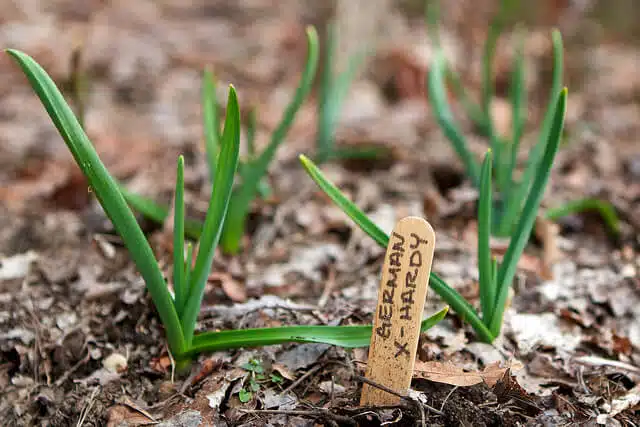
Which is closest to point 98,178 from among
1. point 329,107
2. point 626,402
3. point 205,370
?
point 205,370

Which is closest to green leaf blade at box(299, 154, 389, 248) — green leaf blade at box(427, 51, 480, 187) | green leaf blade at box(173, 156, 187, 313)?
green leaf blade at box(173, 156, 187, 313)

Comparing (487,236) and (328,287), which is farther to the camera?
(328,287)

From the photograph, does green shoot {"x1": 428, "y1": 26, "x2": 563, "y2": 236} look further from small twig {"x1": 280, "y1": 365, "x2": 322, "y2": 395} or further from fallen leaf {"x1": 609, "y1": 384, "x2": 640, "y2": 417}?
small twig {"x1": 280, "y1": 365, "x2": 322, "y2": 395}

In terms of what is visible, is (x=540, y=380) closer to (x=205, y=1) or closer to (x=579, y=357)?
(x=579, y=357)

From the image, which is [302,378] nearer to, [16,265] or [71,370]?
[71,370]

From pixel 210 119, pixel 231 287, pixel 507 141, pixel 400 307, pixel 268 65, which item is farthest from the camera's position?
pixel 268 65

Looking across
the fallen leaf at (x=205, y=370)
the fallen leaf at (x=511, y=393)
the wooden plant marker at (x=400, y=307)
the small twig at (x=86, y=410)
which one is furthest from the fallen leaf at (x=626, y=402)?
the small twig at (x=86, y=410)

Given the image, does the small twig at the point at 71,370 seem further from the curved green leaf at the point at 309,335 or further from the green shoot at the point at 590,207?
the green shoot at the point at 590,207
